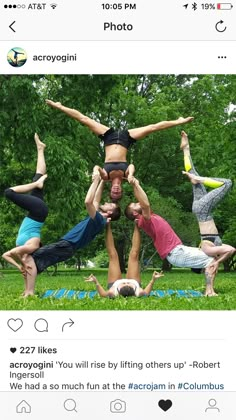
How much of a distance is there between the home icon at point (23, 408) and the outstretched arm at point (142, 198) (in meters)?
4.68

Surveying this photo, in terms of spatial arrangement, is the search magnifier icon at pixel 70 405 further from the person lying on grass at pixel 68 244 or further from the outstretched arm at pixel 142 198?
the person lying on grass at pixel 68 244

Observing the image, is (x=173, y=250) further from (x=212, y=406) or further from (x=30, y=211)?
(x=212, y=406)

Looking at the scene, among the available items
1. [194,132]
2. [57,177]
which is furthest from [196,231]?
Result: [194,132]

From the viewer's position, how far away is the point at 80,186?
1533 centimetres

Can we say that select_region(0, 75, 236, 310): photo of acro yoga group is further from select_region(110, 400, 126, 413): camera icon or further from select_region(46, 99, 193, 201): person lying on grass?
select_region(110, 400, 126, 413): camera icon

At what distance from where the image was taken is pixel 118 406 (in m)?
3.25

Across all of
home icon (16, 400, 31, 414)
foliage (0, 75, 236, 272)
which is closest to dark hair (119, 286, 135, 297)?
home icon (16, 400, 31, 414)

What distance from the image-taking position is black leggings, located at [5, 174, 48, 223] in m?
7.82

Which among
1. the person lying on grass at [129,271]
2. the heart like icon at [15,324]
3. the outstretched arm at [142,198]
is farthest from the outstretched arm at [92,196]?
the heart like icon at [15,324]

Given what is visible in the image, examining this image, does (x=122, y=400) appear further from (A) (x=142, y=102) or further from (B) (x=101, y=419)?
(A) (x=142, y=102)

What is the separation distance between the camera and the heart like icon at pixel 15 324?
3725 millimetres
